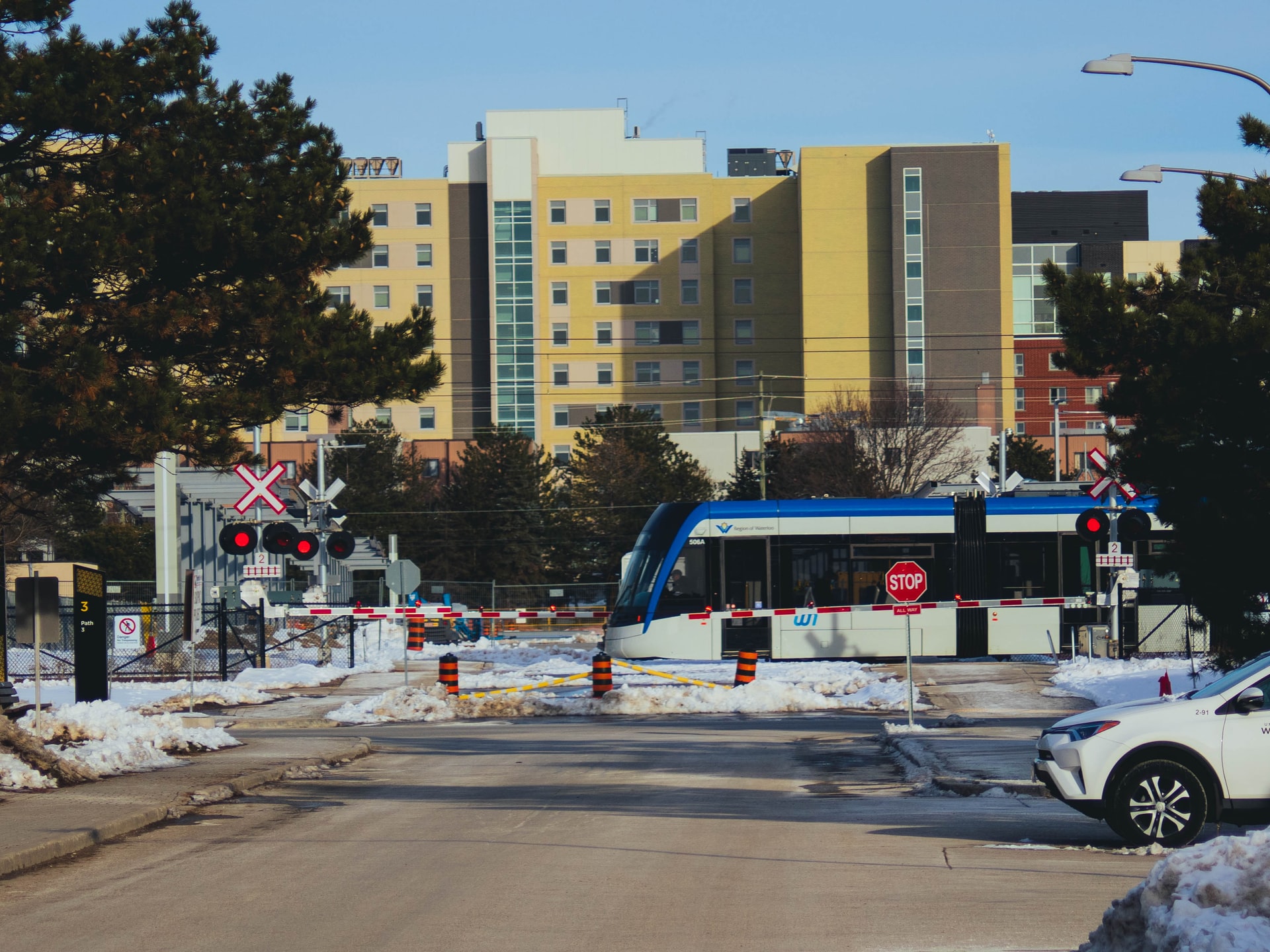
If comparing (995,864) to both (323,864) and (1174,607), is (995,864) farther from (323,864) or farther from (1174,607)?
(1174,607)

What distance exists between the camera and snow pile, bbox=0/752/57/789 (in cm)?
1407

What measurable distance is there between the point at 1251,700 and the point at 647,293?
9726cm

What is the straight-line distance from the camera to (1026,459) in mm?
90312

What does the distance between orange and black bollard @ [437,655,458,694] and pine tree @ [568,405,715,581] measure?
53919 mm

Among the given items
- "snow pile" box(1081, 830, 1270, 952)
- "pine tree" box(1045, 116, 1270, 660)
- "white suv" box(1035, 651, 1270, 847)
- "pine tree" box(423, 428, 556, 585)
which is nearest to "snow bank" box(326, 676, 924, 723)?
"pine tree" box(1045, 116, 1270, 660)

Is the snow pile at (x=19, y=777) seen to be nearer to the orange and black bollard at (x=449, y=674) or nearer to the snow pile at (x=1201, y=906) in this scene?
the snow pile at (x=1201, y=906)

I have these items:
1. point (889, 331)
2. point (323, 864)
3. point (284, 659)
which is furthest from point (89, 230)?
point (889, 331)

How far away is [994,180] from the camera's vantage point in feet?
330

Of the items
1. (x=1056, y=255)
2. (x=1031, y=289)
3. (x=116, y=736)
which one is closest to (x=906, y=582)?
(x=116, y=736)

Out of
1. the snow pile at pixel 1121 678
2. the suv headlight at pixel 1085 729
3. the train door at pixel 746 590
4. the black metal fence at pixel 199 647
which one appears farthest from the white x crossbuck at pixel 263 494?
the suv headlight at pixel 1085 729

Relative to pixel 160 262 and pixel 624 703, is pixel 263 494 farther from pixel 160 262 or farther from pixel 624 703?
pixel 160 262

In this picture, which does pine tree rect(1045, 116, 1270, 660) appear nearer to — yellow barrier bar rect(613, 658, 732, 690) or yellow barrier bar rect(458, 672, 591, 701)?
yellow barrier bar rect(613, 658, 732, 690)

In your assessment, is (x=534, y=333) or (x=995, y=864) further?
(x=534, y=333)

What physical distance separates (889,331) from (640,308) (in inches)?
698
